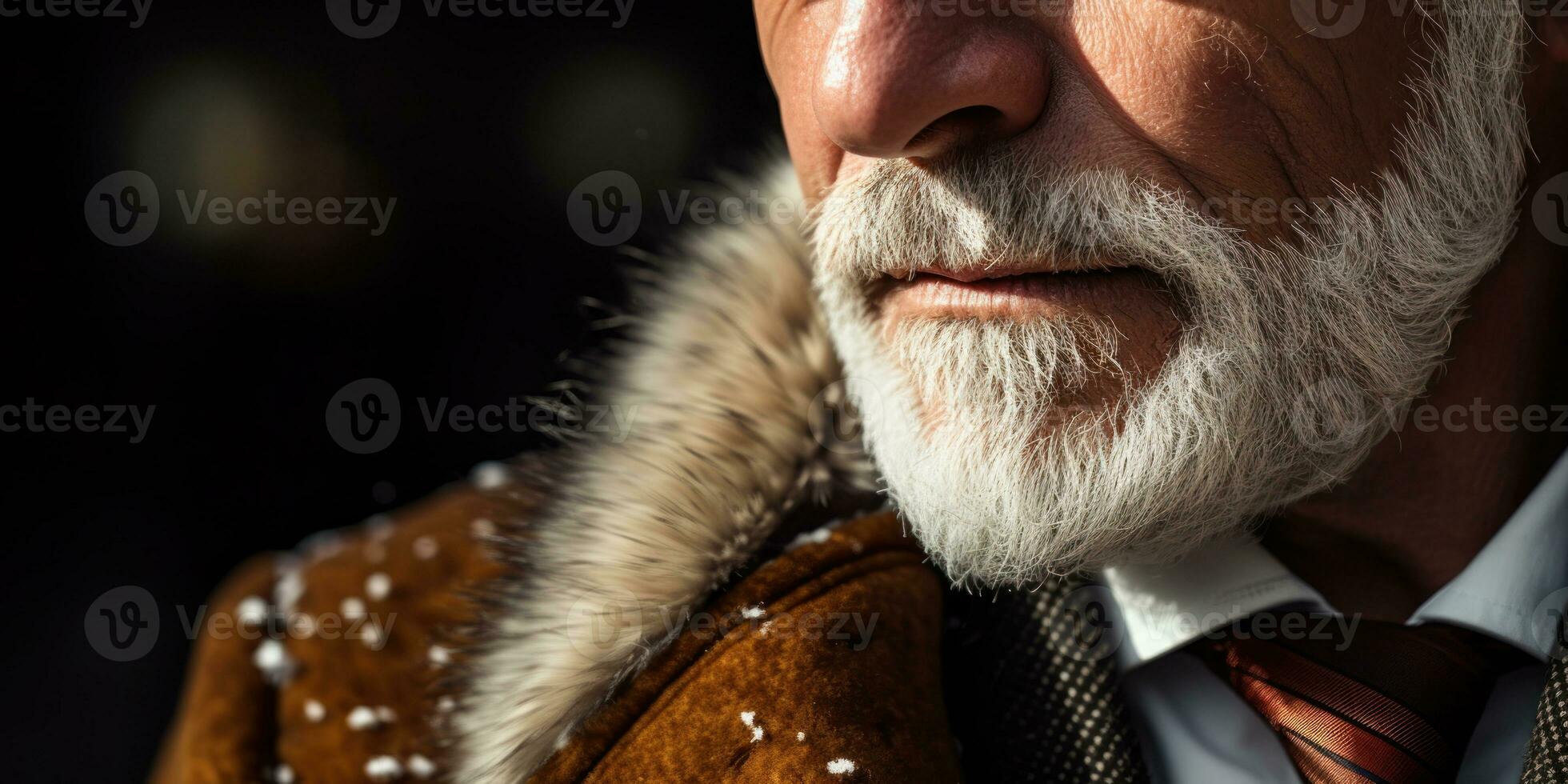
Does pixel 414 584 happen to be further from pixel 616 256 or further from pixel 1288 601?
pixel 616 256

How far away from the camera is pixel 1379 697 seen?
3.25 ft

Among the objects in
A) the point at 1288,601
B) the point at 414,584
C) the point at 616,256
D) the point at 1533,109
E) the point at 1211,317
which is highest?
the point at 616,256

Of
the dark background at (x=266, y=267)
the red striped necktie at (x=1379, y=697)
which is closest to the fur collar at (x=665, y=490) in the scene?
the red striped necktie at (x=1379, y=697)

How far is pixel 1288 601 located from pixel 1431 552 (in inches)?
6.8

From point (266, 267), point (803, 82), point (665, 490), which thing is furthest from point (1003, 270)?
point (266, 267)

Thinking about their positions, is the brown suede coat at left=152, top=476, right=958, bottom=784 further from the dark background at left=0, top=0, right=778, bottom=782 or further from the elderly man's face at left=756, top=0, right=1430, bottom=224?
the dark background at left=0, top=0, right=778, bottom=782

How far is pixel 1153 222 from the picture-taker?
876 mm

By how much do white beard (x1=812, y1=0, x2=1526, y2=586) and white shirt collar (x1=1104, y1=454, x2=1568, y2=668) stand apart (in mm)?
79

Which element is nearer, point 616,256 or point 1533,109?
point 1533,109

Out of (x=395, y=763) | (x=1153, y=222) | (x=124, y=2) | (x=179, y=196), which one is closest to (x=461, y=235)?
(x=179, y=196)

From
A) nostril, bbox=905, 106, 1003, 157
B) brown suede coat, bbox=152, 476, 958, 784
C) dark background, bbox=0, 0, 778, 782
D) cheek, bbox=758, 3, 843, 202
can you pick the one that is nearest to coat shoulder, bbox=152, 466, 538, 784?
brown suede coat, bbox=152, 476, 958, 784

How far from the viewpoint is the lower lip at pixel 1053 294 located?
911mm

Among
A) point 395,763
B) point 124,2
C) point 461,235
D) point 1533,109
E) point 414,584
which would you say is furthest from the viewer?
point 461,235

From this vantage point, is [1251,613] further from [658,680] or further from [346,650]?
[346,650]
